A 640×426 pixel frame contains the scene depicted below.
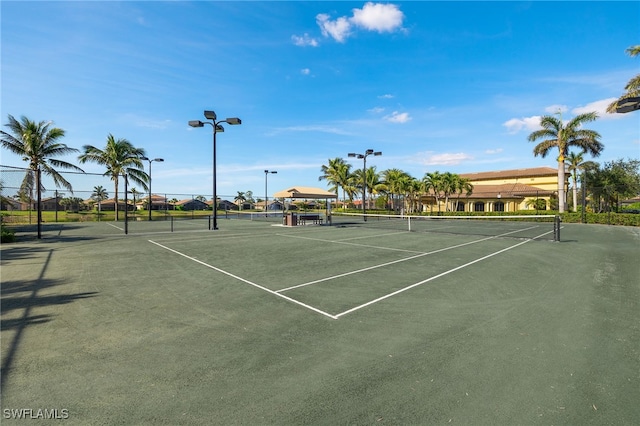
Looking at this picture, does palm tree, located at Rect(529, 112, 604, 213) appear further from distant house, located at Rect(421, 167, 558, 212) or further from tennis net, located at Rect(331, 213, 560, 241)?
distant house, located at Rect(421, 167, 558, 212)

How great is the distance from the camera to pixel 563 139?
3444cm

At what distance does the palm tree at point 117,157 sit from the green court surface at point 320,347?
33129mm

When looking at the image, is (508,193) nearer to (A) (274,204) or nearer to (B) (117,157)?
(A) (274,204)

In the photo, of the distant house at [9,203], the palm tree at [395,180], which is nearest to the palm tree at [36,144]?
the distant house at [9,203]

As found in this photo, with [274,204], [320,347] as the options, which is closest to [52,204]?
[320,347]

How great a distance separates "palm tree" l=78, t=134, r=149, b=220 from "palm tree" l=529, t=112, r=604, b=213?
49.3 metres

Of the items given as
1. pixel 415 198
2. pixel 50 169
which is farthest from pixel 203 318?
pixel 415 198

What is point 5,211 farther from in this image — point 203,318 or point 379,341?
point 379,341

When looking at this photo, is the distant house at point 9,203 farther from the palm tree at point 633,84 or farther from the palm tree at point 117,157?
the palm tree at point 633,84

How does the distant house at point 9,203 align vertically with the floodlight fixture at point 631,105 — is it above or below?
below

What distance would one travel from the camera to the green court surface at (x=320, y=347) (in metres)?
2.78

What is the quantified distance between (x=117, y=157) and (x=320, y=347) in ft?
137

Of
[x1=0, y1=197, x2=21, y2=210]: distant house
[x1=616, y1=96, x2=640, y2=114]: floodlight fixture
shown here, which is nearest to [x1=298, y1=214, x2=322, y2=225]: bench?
[x1=0, y1=197, x2=21, y2=210]: distant house

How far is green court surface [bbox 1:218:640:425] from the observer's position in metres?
2.78
